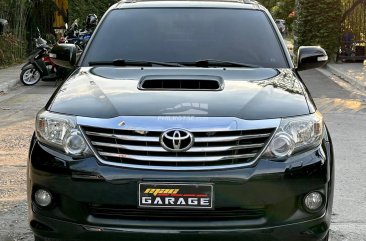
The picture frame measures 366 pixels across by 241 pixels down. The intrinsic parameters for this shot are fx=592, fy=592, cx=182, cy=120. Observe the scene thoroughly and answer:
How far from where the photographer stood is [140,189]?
3.08 meters

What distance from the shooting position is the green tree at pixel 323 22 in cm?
1653

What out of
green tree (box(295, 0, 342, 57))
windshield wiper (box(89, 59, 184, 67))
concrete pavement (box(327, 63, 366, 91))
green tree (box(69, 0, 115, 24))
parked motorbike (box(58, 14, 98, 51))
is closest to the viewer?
windshield wiper (box(89, 59, 184, 67))

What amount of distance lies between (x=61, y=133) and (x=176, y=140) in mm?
668

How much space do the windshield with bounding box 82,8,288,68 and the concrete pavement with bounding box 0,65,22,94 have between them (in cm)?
774

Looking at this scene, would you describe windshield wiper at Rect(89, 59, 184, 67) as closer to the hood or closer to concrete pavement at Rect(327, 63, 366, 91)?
the hood

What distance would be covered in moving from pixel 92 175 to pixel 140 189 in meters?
0.27

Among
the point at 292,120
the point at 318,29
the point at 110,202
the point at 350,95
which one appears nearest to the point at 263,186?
the point at 292,120

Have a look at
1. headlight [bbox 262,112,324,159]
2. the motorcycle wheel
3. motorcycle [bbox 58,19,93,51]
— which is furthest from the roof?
motorcycle [bbox 58,19,93,51]

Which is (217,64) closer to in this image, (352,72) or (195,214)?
(195,214)

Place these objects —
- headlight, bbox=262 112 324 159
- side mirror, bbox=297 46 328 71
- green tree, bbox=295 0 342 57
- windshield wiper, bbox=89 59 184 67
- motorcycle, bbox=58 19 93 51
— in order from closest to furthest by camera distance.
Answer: headlight, bbox=262 112 324 159, windshield wiper, bbox=89 59 184 67, side mirror, bbox=297 46 328 71, motorcycle, bbox=58 19 93 51, green tree, bbox=295 0 342 57

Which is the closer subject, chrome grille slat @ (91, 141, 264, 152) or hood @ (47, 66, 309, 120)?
chrome grille slat @ (91, 141, 264, 152)

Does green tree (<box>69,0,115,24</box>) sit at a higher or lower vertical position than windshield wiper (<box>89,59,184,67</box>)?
lower

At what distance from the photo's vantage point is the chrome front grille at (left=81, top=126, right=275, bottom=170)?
312cm

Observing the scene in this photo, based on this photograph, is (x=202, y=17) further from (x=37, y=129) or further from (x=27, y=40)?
(x=27, y=40)
